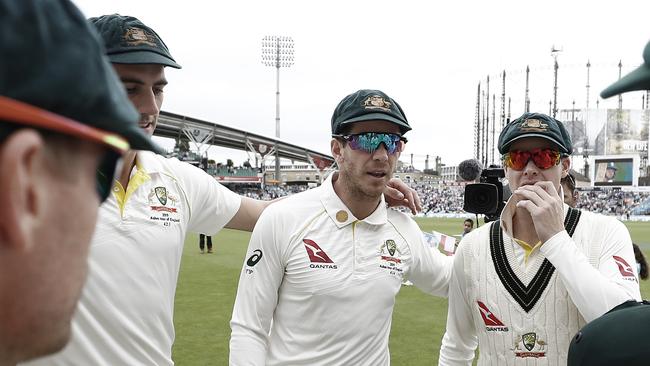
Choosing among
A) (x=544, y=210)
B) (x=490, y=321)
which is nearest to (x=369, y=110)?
(x=544, y=210)

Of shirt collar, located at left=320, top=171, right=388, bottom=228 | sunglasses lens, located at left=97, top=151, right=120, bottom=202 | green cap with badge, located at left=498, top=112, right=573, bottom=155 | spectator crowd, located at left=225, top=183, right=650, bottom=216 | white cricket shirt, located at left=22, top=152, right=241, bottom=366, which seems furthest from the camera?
spectator crowd, located at left=225, top=183, right=650, bottom=216

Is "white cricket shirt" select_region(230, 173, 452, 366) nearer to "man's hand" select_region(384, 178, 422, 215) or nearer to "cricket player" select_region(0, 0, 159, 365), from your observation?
"man's hand" select_region(384, 178, 422, 215)

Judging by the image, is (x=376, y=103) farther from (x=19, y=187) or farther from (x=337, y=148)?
(x=19, y=187)

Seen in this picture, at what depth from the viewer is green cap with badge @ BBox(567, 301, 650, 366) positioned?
3.82 ft

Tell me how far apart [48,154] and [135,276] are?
1881 mm

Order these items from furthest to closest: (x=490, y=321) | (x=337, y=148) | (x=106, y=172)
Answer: (x=337, y=148)
(x=490, y=321)
(x=106, y=172)

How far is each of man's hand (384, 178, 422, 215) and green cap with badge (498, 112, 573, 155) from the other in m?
0.67

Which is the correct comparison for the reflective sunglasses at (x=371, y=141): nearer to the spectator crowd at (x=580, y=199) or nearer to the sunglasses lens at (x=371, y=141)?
the sunglasses lens at (x=371, y=141)

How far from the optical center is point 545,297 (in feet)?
9.31

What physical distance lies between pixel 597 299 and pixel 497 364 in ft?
2.22

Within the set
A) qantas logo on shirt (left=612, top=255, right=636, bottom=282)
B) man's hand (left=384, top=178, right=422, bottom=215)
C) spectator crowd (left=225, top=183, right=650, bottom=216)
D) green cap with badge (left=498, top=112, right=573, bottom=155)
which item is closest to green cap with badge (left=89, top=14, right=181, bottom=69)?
man's hand (left=384, top=178, right=422, bottom=215)

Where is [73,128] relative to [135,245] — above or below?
above

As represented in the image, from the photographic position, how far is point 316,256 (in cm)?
320

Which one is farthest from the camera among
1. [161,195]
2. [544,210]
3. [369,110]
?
[369,110]
